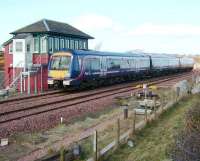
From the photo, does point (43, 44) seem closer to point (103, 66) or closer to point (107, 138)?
point (103, 66)

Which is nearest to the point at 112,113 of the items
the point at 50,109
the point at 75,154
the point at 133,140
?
the point at 50,109

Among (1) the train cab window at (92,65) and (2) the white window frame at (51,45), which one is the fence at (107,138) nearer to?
(1) the train cab window at (92,65)

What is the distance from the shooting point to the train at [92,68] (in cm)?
2570

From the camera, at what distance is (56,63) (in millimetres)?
26281

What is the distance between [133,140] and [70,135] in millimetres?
2072

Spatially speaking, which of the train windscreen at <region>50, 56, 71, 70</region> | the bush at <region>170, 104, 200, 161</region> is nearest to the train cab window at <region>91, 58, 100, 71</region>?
the train windscreen at <region>50, 56, 71, 70</region>

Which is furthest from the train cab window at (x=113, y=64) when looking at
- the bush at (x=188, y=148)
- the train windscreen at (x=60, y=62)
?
the bush at (x=188, y=148)

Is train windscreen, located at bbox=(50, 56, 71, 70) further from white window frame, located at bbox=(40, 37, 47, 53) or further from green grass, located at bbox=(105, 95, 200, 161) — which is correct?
green grass, located at bbox=(105, 95, 200, 161)

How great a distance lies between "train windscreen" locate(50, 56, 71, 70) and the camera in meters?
25.8

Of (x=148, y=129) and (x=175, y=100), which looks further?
(x=175, y=100)

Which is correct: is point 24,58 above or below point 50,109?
above

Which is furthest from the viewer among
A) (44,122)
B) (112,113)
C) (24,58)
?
(24,58)

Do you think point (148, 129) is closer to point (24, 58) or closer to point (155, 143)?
point (155, 143)

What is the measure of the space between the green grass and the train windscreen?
1011cm
